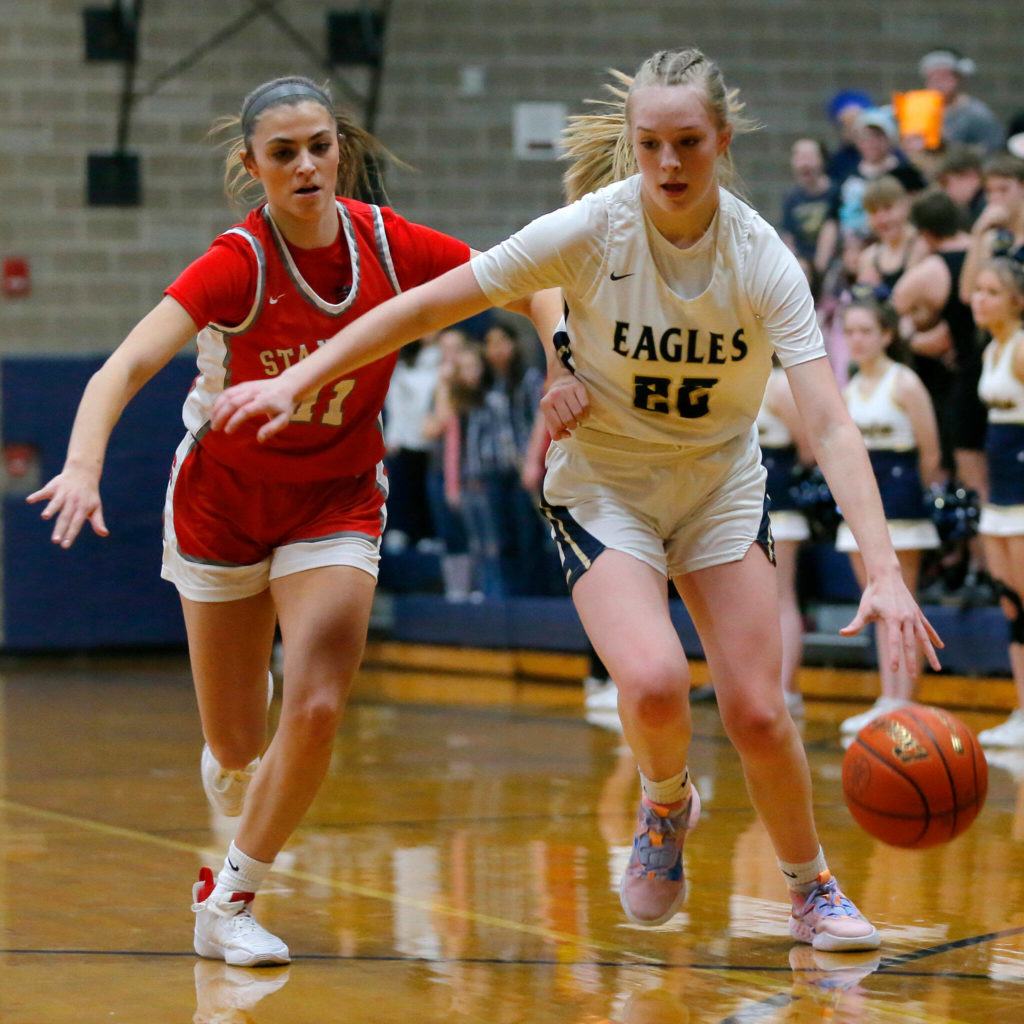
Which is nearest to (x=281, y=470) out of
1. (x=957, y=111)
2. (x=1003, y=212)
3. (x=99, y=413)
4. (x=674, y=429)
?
(x=99, y=413)

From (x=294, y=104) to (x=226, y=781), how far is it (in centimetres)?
168

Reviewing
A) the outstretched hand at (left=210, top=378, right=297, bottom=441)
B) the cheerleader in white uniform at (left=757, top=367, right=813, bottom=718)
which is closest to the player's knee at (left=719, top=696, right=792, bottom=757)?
the outstretched hand at (left=210, top=378, right=297, bottom=441)

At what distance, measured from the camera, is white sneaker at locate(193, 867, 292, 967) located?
365 cm

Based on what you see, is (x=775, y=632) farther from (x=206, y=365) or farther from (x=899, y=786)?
(x=206, y=365)

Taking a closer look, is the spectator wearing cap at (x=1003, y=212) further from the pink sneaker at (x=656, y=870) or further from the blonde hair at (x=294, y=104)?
the pink sneaker at (x=656, y=870)

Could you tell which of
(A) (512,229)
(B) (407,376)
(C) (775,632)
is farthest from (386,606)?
(C) (775,632)

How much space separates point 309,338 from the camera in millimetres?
3707

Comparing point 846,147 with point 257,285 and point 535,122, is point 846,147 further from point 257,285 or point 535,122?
point 257,285

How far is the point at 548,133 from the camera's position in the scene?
11.9 m

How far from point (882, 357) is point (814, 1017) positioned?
14.2 ft

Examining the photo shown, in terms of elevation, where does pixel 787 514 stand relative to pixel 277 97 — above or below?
below

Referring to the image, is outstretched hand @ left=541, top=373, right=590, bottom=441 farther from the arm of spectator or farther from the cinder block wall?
the cinder block wall

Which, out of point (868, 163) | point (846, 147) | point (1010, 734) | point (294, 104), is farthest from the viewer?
point (846, 147)

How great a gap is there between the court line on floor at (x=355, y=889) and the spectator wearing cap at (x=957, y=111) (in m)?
6.34
